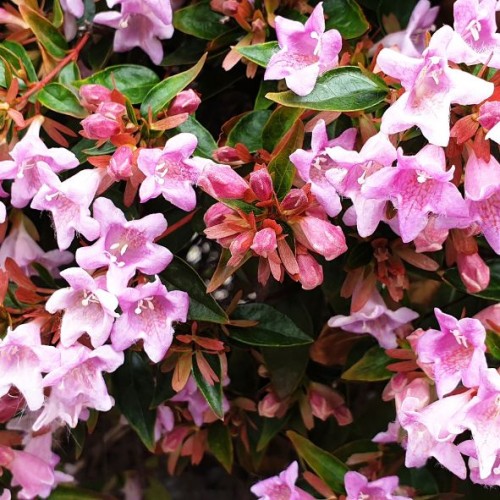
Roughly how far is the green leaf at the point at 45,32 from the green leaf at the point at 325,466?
0.66 m

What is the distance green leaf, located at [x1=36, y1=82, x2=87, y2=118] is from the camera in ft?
3.61

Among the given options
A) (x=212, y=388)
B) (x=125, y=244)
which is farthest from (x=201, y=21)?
(x=212, y=388)

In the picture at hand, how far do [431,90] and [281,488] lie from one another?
57 cm

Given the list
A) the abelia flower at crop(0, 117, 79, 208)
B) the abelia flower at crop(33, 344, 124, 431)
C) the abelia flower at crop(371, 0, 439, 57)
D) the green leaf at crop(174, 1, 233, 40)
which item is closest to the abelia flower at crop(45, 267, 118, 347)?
the abelia flower at crop(33, 344, 124, 431)

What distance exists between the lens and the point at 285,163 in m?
1.01

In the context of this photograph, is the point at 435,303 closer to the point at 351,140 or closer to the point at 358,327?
the point at 358,327

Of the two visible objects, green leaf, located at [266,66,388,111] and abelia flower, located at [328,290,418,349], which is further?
abelia flower, located at [328,290,418,349]

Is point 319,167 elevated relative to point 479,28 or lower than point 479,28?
lower

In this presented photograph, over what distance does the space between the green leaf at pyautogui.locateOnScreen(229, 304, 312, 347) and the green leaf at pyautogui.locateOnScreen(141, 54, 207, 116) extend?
0.33 meters

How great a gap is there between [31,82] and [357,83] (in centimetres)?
47

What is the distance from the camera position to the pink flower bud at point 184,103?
3.48 ft

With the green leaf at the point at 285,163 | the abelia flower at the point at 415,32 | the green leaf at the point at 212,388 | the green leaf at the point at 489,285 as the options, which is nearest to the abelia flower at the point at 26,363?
the green leaf at the point at 212,388

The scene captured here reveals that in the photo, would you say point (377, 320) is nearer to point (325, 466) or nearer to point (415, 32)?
point (325, 466)

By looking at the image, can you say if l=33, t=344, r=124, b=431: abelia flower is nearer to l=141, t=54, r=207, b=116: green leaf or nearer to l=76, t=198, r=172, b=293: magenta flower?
l=76, t=198, r=172, b=293: magenta flower
